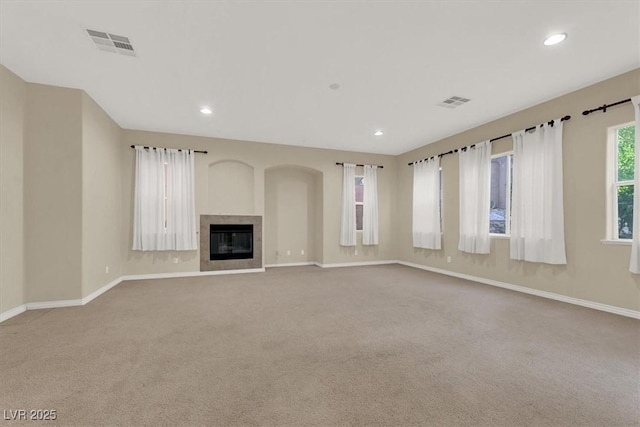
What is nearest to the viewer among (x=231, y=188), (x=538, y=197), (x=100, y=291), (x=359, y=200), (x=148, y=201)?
(x=538, y=197)

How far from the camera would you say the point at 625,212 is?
366cm

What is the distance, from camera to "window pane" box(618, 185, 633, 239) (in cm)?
361

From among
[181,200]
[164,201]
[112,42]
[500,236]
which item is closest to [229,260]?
[181,200]

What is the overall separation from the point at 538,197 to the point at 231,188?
19.5 ft

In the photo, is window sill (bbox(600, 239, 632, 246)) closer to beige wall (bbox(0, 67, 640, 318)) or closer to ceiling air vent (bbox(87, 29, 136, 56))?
beige wall (bbox(0, 67, 640, 318))

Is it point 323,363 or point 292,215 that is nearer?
point 323,363

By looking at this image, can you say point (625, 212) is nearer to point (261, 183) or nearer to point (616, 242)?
point (616, 242)

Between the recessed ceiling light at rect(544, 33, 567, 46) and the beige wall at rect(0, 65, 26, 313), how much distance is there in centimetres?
610

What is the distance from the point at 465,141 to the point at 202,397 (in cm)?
612

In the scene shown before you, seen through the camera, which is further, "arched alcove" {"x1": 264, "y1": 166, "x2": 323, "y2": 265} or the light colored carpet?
"arched alcove" {"x1": 264, "y1": 166, "x2": 323, "y2": 265}

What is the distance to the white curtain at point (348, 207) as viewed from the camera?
285 inches

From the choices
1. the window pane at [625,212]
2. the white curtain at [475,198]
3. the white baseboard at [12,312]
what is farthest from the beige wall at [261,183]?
the window pane at [625,212]

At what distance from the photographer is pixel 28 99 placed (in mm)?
3725

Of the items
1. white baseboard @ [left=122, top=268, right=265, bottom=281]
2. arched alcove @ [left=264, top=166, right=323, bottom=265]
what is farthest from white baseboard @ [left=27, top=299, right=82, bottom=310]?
arched alcove @ [left=264, top=166, right=323, bottom=265]
